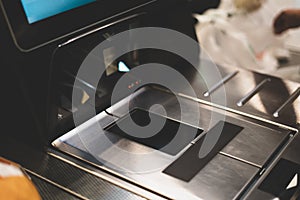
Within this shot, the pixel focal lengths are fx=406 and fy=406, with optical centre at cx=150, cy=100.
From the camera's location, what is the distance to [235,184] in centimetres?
62

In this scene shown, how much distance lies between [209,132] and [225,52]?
1.32ft

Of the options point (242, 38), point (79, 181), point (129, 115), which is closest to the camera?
point (79, 181)

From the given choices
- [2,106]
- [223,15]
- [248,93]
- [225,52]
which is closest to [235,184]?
[248,93]

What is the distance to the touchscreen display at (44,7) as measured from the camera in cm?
58

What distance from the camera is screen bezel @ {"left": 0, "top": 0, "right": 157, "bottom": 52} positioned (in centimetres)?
56

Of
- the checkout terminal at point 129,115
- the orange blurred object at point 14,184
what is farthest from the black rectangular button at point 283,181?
the orange blurred object at point 14,184

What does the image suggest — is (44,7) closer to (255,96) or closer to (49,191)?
(49,191)

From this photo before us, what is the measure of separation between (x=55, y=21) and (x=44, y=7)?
28 mm

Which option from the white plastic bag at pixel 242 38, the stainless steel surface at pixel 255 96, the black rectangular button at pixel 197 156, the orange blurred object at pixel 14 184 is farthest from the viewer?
the white plastic bag at pixel 242 38

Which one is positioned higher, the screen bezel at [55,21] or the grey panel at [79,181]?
the screen bezel at [55,21]

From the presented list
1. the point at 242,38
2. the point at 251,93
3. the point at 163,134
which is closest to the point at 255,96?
the point at 251,93

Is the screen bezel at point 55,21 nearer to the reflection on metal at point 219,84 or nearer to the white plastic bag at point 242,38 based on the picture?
the reflection on metal at point 219,84

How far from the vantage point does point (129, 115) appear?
2.60 feet

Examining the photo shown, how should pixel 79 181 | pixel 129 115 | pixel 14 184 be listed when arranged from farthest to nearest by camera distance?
1. pixel 129 115
2. pixel 79 181
3. pixel 14 184
